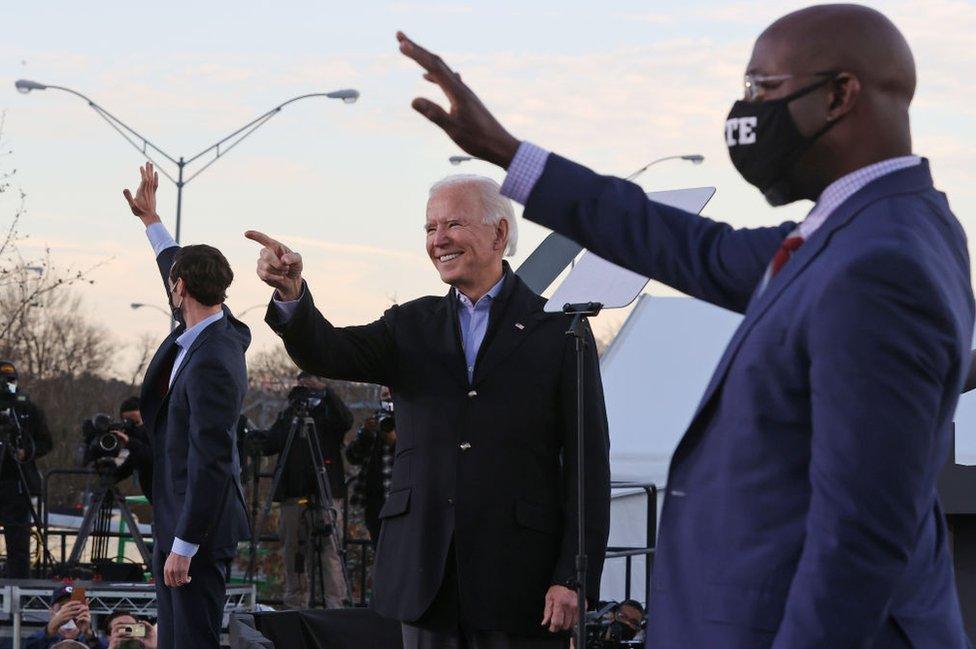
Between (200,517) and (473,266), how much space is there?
1972mm

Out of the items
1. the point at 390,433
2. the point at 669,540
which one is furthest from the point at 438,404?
the point at 390,433

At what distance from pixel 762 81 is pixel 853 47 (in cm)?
15

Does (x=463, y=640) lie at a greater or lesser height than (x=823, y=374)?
lesser

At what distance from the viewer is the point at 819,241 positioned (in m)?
2.30

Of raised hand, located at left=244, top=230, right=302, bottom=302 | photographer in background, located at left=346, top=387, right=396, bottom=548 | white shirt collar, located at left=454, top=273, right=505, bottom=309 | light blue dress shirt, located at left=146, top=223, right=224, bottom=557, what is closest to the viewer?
raised hand, located at left=244, top=230, right=302, bottom=302

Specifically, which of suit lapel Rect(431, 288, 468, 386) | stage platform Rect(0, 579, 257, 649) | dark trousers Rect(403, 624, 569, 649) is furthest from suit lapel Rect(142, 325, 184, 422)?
stage platform Rect(0, 579, 257, 649)

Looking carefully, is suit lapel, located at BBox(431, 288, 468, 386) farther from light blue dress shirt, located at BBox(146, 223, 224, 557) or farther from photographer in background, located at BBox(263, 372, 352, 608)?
photographer in background, located at BBox(263, 372, 352, 608)

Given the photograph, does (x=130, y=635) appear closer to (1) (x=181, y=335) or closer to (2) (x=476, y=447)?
(1) (x=181, y=335)

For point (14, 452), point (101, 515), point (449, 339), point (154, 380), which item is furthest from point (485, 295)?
point (14, 452)

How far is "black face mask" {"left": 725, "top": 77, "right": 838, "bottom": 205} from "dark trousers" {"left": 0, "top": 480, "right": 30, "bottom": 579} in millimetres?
11150

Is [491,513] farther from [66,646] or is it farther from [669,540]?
[66,646]

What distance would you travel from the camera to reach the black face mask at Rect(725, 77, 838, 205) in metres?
2.38

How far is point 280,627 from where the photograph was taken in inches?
285

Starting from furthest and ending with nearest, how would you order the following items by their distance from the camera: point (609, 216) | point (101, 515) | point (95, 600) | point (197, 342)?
point (101, 515) → point (95, 600) → point (197, 342) → point (609, 216)
